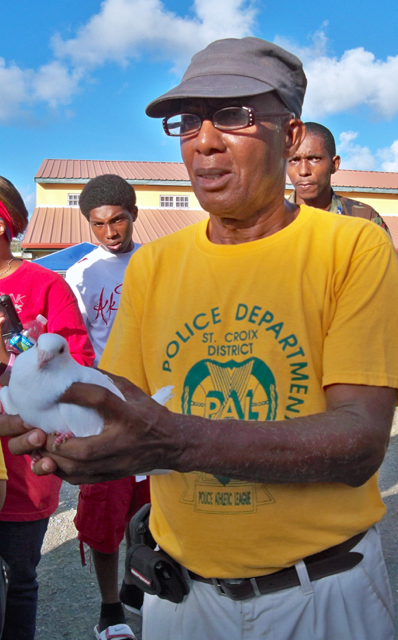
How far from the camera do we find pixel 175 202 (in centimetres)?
2291

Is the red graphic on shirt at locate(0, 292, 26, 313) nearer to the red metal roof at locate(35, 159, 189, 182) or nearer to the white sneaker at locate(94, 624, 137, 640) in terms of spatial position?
the white sneaker at locate(94, 624, 137, 640)

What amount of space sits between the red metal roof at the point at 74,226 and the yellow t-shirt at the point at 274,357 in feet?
Answer: 53.7

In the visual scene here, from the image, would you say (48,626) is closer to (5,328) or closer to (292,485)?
(5,328)

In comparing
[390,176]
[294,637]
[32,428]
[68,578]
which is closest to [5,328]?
[32,428]

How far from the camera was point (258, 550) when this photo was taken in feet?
5.13

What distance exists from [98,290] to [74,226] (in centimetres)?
1625

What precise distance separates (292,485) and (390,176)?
93.0ft

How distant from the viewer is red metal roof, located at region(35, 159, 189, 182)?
861 inches

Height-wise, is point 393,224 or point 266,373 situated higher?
point 393,224

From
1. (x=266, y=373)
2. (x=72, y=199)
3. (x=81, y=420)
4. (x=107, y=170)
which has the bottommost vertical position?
(x=81, y=420)

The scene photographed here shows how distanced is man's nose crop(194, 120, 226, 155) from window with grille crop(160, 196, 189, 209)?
70.6 ft

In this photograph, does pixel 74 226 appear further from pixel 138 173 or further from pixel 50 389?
pixel 50 389

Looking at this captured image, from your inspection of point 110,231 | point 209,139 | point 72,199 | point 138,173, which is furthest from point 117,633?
point 138,173

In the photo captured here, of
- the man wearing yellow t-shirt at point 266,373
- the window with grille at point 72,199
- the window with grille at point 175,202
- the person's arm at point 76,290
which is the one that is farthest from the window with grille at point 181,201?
the man wearing yellow t-shirt at point 266,373
